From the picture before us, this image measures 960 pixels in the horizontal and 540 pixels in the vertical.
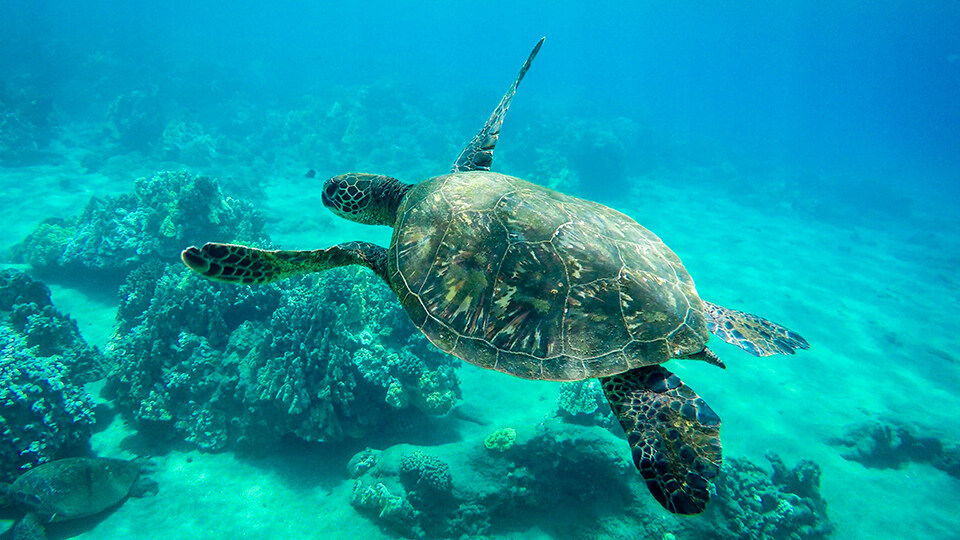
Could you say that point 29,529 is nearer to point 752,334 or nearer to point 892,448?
point 752,334

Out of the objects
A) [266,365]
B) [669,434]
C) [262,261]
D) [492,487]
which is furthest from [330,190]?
[492,487]

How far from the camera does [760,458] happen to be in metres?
8.65

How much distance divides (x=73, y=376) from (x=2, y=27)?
49651 millimetres

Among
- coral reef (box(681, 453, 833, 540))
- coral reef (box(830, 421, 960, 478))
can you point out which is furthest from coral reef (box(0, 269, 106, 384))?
coral reef (box(830, 421, 960, 478))

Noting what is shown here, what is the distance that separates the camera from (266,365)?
7039mm

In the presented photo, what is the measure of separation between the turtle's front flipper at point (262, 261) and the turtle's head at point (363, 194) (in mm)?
912

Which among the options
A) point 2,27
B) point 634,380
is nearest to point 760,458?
point 634,380

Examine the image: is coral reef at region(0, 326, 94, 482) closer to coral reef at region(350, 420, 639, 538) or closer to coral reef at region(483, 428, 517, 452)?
coral reef at region(350, 420, 639, 538)

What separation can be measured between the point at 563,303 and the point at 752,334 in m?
2.30

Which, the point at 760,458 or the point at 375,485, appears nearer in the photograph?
the point at 375,485

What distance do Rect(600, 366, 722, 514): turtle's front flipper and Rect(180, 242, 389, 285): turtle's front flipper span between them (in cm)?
284

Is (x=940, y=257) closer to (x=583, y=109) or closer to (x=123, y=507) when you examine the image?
(x=583, y=109)

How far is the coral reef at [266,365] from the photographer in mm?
6820

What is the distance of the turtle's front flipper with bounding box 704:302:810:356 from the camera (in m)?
3.70
